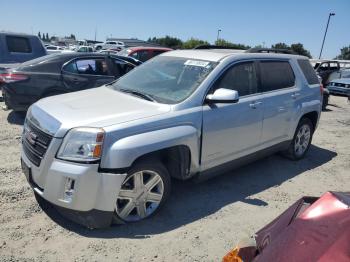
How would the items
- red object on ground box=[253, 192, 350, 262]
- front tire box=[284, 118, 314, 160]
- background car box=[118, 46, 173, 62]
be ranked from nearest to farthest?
red object on ground box=[253, 192, 350, 262] < front tire box=[284, 118, 314, 160] < background car box=[118, 46, 173, 62]

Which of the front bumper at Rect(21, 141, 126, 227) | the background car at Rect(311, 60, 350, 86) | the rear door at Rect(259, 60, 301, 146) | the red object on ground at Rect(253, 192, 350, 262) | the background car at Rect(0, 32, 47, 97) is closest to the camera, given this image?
the red object on ground at Rect(253, 192, 350, 262)

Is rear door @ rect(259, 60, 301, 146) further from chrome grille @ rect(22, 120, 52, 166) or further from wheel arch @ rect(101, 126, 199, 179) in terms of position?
chrome grille @ rect(22, 120, 52, 166)

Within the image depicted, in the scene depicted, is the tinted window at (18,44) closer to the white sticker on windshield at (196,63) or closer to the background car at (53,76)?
the background car at (53,76)

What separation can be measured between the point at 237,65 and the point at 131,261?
8.67 feet

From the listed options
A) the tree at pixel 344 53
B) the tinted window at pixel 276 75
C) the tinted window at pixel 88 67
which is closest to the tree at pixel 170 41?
the tree at pixel 344 53

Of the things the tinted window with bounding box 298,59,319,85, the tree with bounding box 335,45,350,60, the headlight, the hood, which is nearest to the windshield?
the hood

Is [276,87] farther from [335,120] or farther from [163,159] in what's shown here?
[335,120]

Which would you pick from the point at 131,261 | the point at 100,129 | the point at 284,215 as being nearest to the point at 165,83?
the point at 100,129

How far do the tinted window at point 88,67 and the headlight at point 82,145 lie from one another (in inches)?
176

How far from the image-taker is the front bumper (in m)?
3.09

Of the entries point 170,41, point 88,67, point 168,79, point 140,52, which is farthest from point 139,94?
point 170,41

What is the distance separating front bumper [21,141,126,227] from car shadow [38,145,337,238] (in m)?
0.34

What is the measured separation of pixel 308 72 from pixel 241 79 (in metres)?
1.99

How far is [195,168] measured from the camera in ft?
13.0
